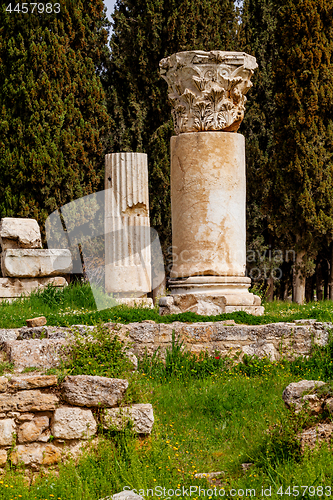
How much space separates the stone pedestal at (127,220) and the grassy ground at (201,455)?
20.6 ft

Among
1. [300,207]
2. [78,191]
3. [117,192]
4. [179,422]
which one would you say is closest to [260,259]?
[300,207]

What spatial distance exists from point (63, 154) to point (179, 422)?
13538 mm

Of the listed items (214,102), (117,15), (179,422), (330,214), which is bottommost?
(179,422)

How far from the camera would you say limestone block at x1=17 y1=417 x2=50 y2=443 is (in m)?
4.88

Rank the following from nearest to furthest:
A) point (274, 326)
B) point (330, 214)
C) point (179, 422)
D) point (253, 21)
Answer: point (179, 422) → point (274, 326) → point (330, 214) → point (253, 21)

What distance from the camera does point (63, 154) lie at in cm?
1816

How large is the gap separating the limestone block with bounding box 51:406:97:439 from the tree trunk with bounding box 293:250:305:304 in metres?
14.4

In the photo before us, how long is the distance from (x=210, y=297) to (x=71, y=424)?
431cm

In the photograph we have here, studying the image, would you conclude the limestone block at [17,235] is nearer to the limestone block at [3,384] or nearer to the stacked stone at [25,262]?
the stacked stone at [25,262]

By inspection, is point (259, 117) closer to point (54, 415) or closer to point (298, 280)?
point (298, 280)

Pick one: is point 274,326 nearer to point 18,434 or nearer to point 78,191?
point 18,434

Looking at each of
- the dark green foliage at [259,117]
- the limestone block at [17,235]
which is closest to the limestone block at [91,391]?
the limestone block at [17,235]

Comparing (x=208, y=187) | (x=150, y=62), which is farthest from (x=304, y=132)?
(x=208, y=187)

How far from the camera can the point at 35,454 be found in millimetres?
4855
